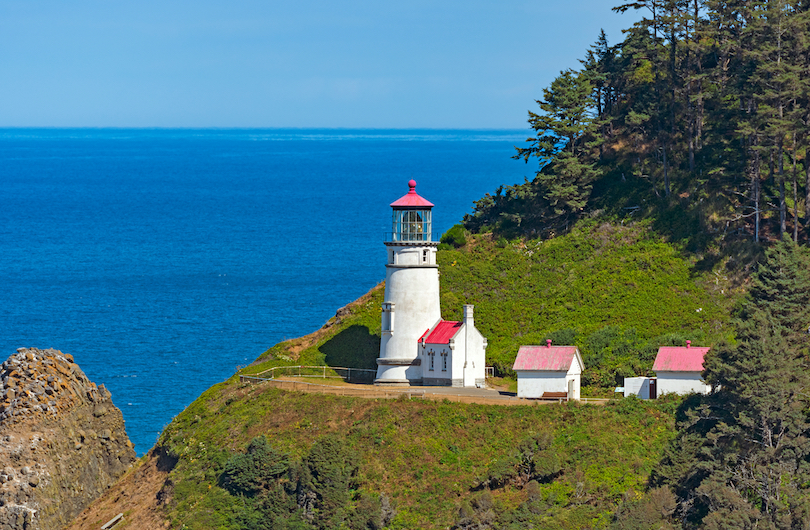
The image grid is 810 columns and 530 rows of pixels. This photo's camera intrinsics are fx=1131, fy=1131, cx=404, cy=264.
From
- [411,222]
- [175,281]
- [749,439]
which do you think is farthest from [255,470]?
[175,281]

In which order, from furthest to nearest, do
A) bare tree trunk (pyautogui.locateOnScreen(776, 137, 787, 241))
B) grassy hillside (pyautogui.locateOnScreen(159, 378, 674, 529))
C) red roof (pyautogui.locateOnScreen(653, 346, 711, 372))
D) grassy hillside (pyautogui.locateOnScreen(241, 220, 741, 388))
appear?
1. bare tree trunk (pyautogui.locateOnScreen(776, 137, 787, 241))
2. grassy hillside (pyautogui.locateOnScreen(241, 220, 741, 388))
3. red roof (pyautogui.locateOnScreen(653, 346, 711, 372))
4. grassy hillside (pyautogui.locateOnScreen(159, 378, 674, 529))

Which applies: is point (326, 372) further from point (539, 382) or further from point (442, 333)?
point (539, 382)

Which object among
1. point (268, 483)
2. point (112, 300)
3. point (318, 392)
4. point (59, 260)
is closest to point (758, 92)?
point (318, 392)

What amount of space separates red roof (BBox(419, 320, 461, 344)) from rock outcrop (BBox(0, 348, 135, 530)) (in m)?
16.0

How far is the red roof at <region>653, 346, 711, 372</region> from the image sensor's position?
4762 cm

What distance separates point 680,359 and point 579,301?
13.3 meters

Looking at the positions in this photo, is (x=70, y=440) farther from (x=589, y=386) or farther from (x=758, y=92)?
(x=758, y=92)

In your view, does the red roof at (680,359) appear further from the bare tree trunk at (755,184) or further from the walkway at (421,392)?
the bare tree trunk at (755,184)

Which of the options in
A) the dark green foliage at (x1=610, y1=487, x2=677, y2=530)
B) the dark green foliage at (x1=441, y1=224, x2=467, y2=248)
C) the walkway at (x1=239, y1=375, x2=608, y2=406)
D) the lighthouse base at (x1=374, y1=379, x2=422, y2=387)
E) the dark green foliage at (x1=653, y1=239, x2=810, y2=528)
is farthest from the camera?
the dark green foliage at (x1=441, y1=224, x2=467, y2=248)

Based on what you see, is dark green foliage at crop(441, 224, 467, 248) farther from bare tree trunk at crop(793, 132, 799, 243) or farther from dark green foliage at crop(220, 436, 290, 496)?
dark green foliage at crop(220, 436, 290, 496)

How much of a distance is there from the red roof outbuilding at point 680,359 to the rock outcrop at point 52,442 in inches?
1026

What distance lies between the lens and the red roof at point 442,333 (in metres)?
52.7

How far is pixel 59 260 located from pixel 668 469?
9734 centimetres

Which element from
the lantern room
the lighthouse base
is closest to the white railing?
the lighthouse base
